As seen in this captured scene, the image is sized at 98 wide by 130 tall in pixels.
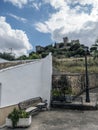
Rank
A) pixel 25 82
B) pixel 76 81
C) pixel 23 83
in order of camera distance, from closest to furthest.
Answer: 1. pixel 23 83
2. pixel 25 82
3. pixel 76 81

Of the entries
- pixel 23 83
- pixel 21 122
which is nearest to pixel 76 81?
pixel 23 83

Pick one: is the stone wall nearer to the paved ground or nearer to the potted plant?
the paved ground

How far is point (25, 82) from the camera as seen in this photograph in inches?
552

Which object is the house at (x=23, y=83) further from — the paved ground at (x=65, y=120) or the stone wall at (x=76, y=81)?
the stone wall at (x=76, y=81)

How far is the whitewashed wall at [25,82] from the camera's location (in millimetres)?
12080

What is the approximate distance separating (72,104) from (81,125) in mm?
3922

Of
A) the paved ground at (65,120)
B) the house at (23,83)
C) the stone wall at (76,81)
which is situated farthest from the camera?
the stone wall at (76,81)

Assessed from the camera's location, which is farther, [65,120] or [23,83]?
[23,83]

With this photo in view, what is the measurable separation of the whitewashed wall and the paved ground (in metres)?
1.43

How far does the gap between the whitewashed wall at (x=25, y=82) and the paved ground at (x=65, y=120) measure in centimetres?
143

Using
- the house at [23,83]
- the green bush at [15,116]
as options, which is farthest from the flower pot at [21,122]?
the house at [23,83]

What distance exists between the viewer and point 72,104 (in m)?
15.5

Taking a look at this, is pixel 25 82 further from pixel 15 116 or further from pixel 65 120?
pixel 65 120

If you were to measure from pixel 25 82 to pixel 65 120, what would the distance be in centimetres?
315
